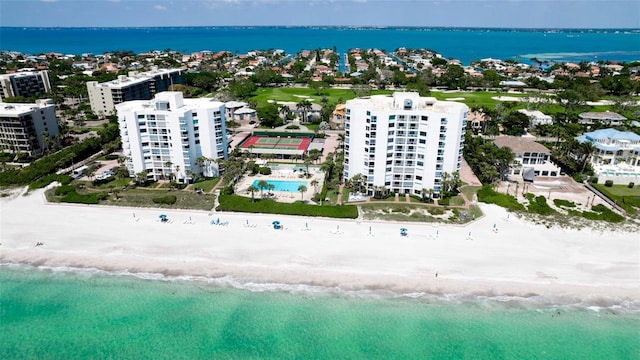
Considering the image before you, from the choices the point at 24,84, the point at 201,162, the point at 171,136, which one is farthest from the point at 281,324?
the point at 24,84

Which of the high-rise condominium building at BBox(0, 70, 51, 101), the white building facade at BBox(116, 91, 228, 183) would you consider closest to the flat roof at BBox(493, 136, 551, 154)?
the white building facade at BBox(116, 91, 228, 183)

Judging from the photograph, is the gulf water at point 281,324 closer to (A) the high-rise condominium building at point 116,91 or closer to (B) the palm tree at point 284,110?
(B) the palm tree at point 284,110

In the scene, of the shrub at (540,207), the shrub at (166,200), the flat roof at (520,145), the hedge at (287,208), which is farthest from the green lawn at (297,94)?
the shrub at (540,207)

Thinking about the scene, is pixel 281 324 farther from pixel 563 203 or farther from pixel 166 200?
pixel 563 203

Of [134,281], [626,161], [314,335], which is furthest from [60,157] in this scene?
[626,161]

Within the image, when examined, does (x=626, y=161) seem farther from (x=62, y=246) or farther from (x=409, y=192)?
(x=62, y=246)

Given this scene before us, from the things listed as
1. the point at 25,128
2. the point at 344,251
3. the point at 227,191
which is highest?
the point at 25,128
